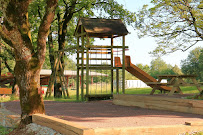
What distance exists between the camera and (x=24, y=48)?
820 cm

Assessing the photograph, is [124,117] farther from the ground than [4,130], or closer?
farther from the ground

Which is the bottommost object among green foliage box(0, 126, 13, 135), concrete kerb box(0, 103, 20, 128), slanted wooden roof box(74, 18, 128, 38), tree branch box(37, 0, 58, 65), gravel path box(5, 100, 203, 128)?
green foliage box(0, 126, 13, 135)

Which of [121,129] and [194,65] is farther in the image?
[194,65]

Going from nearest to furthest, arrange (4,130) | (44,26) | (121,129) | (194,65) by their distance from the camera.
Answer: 1. (121,129)
2. (44,26)
3. (4,130)
4. (194,65)

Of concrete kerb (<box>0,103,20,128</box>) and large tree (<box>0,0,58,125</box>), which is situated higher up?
large tree (<box>0,0,58,125</box>)

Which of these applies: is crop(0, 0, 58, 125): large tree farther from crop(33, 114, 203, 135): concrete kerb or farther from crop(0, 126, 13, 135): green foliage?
crop(33, 114, 203, 135): concrete kerb

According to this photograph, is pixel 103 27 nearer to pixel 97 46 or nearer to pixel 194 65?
pixel 97 46

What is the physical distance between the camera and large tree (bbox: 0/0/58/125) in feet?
26.6

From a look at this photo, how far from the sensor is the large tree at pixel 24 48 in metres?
8.10

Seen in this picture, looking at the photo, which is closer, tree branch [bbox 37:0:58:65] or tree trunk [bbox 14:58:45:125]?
tree trunk [bbox 14:58:45:125]

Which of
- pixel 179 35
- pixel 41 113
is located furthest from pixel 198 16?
pixel 41 113

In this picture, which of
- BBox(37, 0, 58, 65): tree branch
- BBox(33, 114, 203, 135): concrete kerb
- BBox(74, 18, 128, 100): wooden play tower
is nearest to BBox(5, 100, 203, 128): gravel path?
BBox(33, 114, 203, 135): concrete kerb

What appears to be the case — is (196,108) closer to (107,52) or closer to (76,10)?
(107,52)

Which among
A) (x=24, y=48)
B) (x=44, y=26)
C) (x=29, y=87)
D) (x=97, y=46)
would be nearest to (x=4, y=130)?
(x=29, y=87)
